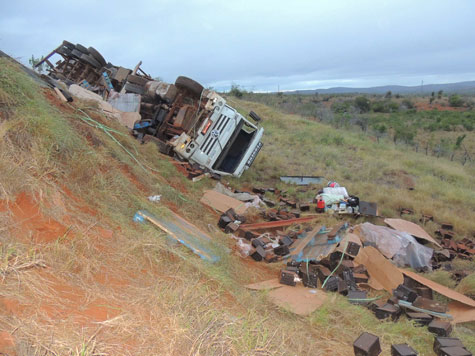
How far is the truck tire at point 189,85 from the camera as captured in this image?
8906mm

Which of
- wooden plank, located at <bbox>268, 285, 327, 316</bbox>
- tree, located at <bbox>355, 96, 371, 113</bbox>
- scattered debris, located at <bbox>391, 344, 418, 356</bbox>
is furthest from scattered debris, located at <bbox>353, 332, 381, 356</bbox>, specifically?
tree, located at <bbox>355, 96, 371, 113</bbox>

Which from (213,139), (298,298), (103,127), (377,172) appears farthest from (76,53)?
(377,172)

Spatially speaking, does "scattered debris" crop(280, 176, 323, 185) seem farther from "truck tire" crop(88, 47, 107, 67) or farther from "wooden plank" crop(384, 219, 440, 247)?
"truck tire" crop(88, 47, 107, 67)

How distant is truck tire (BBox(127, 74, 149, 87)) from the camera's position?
10.0m

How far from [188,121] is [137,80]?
8.21ft

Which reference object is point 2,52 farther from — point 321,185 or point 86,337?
point 321,185

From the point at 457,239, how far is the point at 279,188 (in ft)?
14.5

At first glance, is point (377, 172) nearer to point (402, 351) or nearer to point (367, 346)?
point (402, 351)

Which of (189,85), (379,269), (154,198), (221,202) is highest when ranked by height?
(189,85)

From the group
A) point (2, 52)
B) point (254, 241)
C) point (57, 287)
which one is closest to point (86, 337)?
point (57, 287)


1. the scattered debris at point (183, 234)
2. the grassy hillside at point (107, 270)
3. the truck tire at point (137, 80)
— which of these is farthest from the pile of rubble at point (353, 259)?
the truck tire at point (137, 80)

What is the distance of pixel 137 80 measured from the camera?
1012 cm

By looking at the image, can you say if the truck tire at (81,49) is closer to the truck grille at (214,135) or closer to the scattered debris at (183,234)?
the truck grille at (214,135)

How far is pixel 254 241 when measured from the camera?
242 inches
